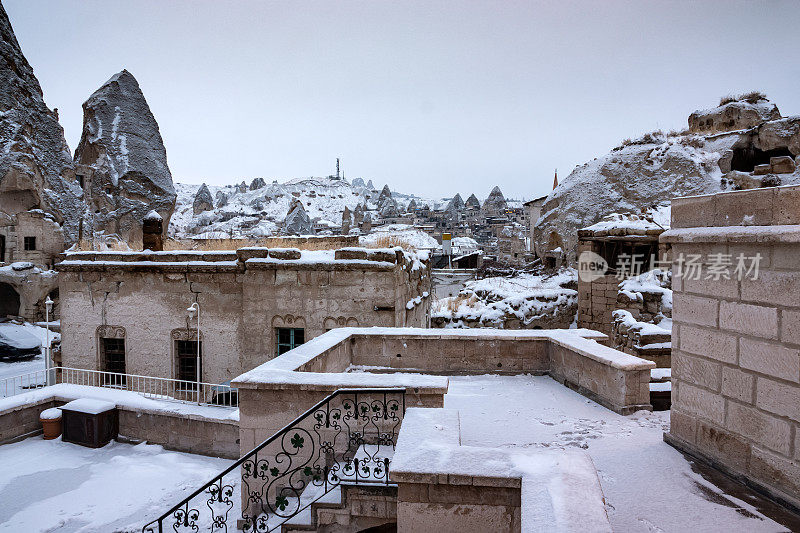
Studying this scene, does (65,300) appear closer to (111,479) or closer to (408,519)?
(111,479)

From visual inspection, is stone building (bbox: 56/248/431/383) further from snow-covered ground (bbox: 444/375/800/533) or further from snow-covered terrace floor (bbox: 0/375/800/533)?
snow-covered ground (bbox: 444/375/800/533)

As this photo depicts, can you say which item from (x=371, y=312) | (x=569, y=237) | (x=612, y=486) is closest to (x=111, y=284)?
(x=371, y=312)

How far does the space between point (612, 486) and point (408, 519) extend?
6.07ft

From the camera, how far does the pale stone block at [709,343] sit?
4.13m

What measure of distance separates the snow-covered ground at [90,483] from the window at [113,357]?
3.67 m

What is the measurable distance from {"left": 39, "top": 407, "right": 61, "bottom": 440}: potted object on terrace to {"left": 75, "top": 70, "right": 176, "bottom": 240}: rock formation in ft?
101

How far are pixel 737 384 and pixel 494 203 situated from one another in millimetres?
78425

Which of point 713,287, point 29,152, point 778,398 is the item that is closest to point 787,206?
point 713,287

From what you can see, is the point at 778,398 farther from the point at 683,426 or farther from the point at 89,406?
the point at 89,406

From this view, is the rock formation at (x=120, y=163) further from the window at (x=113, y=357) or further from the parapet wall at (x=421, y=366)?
the parapet wall at (x=421, y=366)

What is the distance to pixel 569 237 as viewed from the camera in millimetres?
22734

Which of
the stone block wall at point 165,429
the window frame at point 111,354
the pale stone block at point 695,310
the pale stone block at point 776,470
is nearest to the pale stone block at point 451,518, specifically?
the pale stone block at point 776,470

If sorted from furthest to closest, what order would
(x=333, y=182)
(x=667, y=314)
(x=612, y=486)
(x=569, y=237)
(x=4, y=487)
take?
(x=333, y=182) → (x=569, y=237) → (x=667, y=314) → (x=4, y=487) → (x=612, y=486)

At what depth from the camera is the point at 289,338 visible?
1217 centimetres
